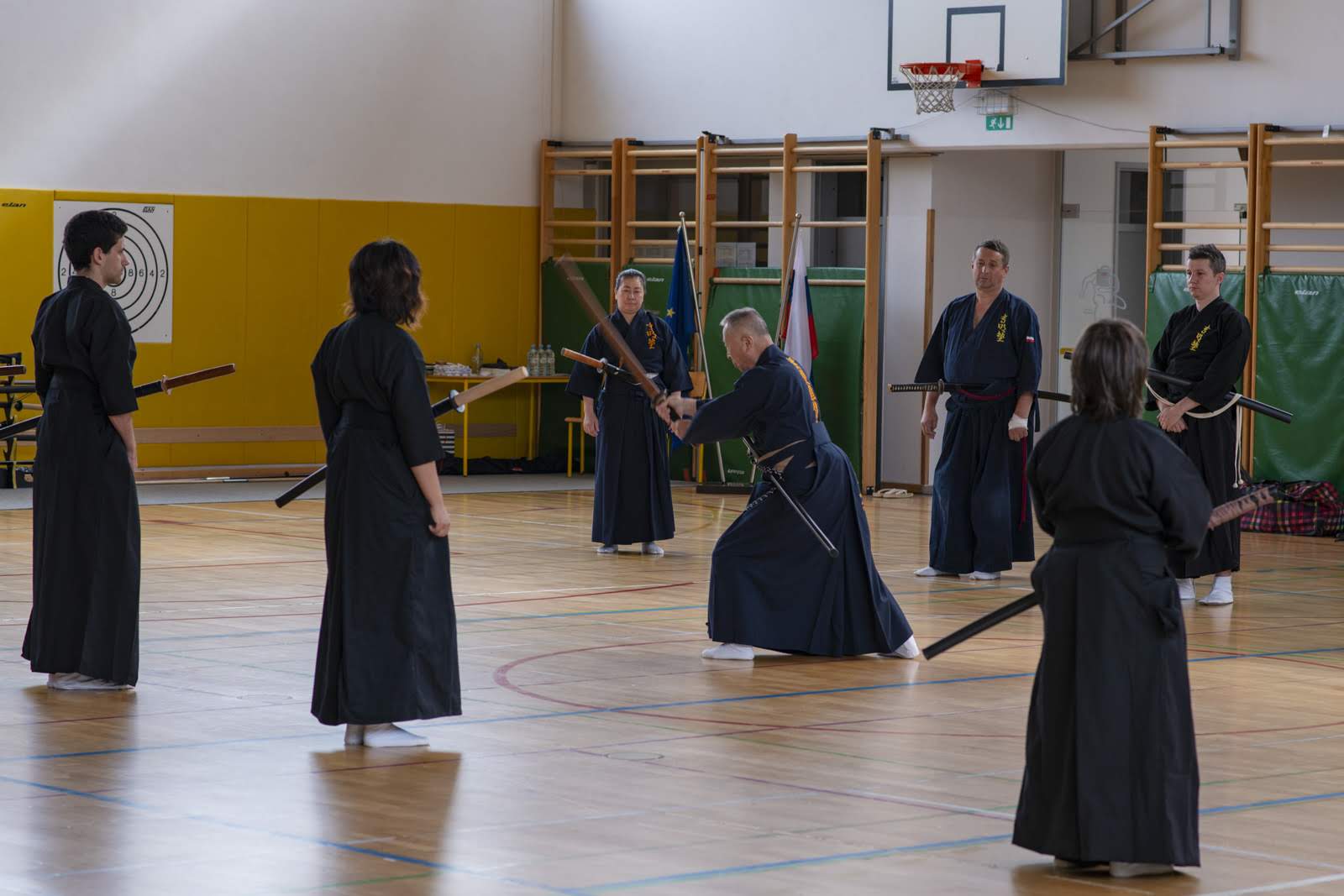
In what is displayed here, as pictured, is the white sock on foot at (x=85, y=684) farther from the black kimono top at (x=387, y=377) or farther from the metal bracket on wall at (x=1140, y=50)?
the metal bracket on wall at (x=1140, y=50)

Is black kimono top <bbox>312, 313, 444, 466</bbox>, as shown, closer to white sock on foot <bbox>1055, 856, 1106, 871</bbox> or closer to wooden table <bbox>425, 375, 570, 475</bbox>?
white sock on foot <bbox>1055, 856, 1106, 871</bbox>

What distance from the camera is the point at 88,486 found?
20.9ft

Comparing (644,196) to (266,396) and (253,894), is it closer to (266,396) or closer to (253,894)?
(266,396)

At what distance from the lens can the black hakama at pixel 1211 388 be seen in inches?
357

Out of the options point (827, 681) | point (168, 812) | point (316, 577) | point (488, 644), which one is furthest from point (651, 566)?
point (168, 812)

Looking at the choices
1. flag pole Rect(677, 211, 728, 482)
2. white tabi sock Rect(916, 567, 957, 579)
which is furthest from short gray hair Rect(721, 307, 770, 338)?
flag pole Rect(677, 211, 728, 482)

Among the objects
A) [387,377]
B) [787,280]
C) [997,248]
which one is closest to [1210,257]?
[997,248]

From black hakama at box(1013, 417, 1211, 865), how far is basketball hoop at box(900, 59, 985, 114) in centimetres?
985

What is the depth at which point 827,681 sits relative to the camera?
6.87 m

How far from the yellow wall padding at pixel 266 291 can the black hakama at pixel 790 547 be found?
27.5 ft

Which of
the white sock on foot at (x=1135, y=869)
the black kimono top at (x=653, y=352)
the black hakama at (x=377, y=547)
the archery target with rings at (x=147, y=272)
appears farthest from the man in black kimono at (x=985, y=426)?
the archery target with rings at (x=147, y=272)

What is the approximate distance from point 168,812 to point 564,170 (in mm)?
12277

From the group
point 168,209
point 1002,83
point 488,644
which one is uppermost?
point 1002,83

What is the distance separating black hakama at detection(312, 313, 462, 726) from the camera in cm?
545
